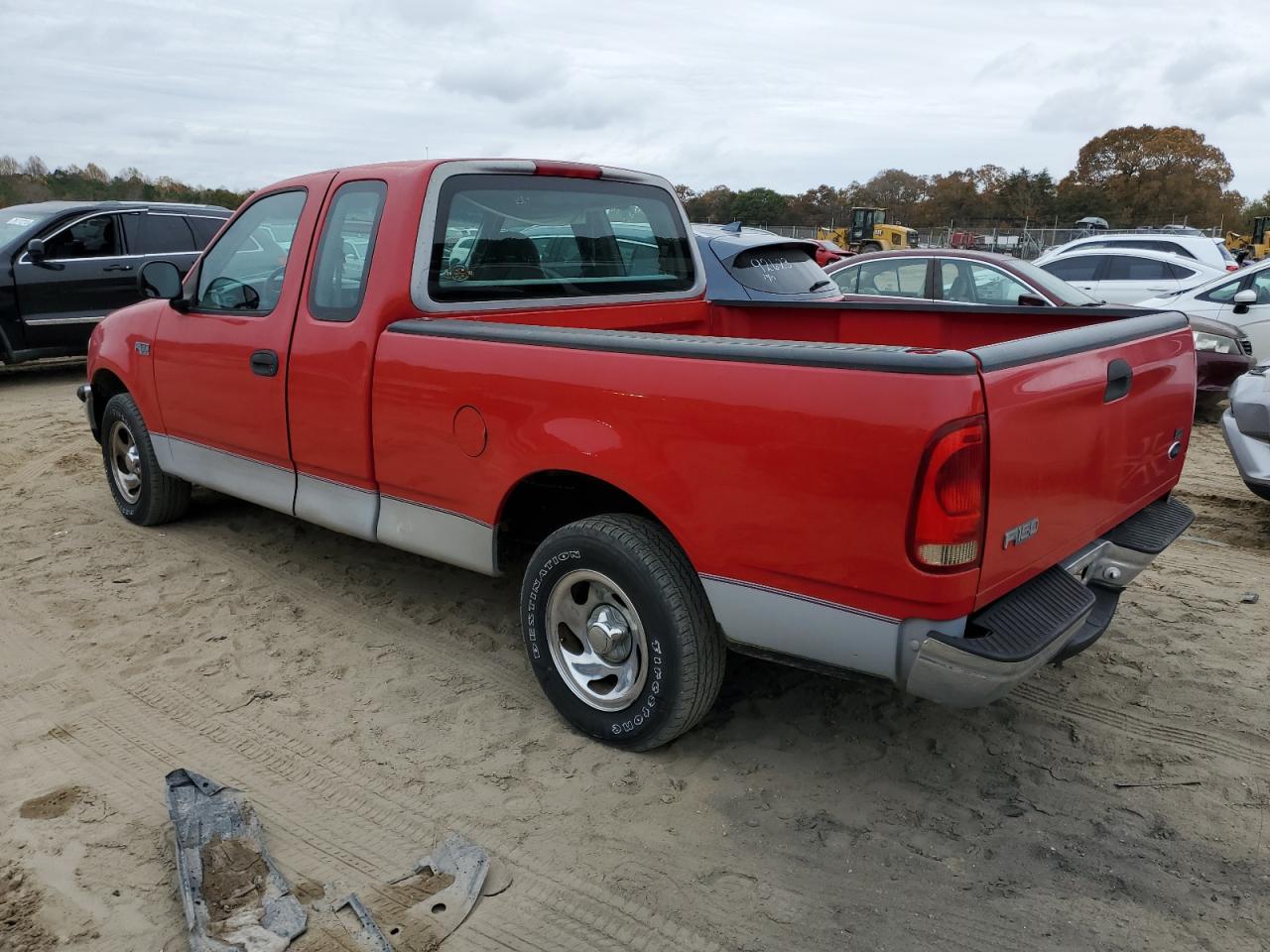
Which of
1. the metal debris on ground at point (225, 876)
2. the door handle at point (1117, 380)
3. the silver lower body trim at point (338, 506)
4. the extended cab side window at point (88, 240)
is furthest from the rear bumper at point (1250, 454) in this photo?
the extended cab side window at point (88, 240)

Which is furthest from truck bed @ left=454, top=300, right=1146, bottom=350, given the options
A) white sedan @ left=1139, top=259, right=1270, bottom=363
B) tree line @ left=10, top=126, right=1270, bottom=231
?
tree line @ left=10, top=126, right=1270, bottom=231

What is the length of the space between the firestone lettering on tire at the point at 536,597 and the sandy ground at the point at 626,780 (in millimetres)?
329

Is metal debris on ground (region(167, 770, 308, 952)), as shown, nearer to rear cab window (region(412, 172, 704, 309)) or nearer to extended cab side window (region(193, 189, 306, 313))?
rear cab window (region(412, 172, 704, 309))

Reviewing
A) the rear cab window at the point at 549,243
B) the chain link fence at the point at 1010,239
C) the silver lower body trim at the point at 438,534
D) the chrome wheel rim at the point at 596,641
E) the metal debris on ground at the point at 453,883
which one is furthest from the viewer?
the chain link fence at the point at 1010,239

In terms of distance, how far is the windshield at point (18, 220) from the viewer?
10.4 metres

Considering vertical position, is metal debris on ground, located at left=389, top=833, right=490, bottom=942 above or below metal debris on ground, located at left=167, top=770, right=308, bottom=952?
below

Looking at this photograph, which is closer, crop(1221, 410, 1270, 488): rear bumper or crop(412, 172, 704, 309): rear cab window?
crop(412, 172, 704, 309): rear cab window

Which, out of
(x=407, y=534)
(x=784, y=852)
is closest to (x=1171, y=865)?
(x=784, y=852)

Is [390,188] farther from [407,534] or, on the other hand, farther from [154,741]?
[154,741]

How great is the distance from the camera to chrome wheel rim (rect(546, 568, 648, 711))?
3.29 metres

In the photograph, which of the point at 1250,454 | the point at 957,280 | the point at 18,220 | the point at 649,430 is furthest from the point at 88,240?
the point at 1250,454

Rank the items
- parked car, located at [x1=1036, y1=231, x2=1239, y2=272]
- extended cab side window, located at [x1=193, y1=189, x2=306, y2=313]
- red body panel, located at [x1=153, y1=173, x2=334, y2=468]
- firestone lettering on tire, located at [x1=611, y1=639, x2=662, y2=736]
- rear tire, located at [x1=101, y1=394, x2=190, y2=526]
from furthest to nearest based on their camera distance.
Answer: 1. parked car, located at [x1=1036, y1=231, x2=1239, y2=272]
2. rear tire, located at [x1=101, y1=394, x2=190, y2=526]
3. extended cab side window, located at [x1=193, y1=189, x2=306, y2=313]
4. red body panel, located at [x1=153, y1=173, x2=334, y2=468]
5. firestone lettering on tire, located at [x1=611, y1=639, x2=662, y2=736]

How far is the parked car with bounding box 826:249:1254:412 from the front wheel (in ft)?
20.1

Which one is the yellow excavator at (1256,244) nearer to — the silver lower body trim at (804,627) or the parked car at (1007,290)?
the parked car at (1007,290)
